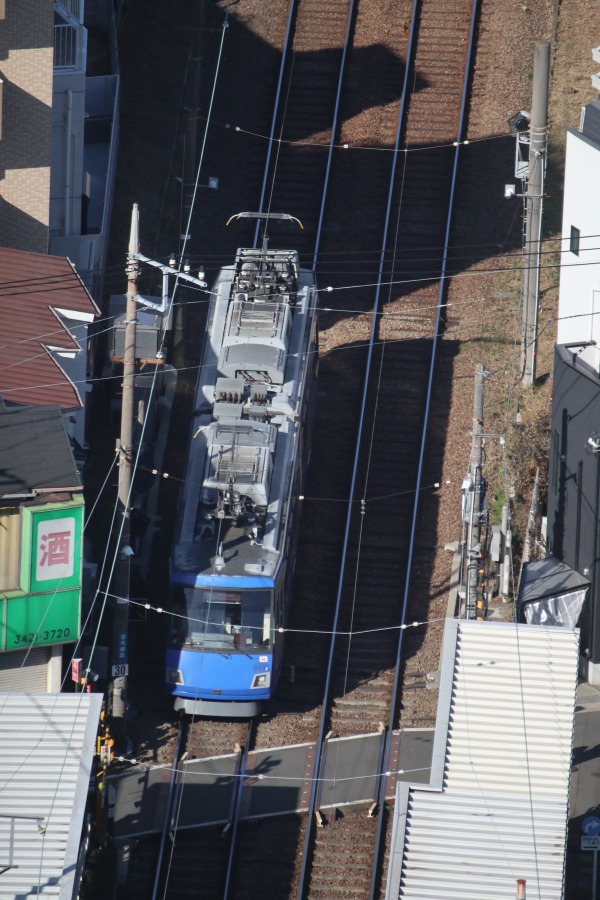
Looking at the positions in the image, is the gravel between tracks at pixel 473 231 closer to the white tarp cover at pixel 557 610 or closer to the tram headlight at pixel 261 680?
the tram headlight at pixel 261 680

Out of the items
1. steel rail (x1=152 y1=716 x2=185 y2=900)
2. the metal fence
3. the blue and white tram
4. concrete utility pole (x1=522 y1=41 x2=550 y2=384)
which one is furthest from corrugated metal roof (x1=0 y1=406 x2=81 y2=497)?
the metal fence

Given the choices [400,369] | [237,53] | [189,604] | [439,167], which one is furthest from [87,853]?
[237,53]

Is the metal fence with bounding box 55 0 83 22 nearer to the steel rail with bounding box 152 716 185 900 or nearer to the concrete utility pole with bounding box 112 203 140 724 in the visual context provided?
the concrete utility pole with bounding box 112 203 140 724

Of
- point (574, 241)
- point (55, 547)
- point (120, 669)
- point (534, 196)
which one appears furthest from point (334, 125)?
point (120, 669)

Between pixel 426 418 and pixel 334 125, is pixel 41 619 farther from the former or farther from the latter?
pixel 334 125

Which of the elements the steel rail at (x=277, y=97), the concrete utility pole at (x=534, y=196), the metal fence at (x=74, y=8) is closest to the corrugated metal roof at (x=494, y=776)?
the concrete utility pole at (x=534, y=196)
